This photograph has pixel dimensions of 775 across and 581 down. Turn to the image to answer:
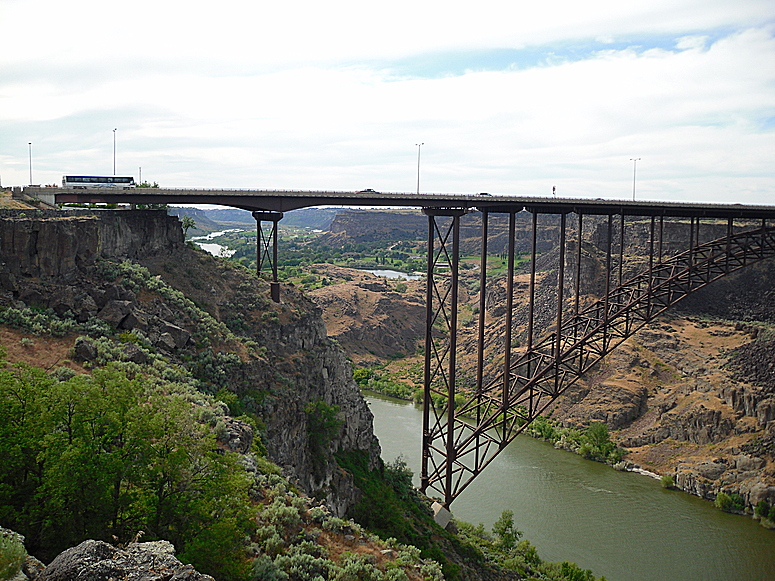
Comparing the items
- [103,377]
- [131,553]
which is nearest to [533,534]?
[103,377]

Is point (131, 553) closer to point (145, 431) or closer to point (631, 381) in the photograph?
point (145, 431)

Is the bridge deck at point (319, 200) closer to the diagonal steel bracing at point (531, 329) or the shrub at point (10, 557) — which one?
the diagonal steel bracing at point (531, 329)

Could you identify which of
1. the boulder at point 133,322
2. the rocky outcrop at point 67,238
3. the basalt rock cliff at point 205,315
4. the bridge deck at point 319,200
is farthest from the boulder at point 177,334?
the bridge deck at point 319,200

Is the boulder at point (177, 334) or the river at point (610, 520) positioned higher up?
the boulder at point (177, 334)

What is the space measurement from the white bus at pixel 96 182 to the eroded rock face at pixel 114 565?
2079 centimetres

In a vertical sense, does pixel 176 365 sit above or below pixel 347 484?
above

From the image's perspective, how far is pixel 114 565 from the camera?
25.6 feet

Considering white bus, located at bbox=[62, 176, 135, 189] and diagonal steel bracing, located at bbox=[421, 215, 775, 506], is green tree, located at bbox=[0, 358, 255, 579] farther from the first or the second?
white bus, located at bbox=[62, 176, 135, 189]

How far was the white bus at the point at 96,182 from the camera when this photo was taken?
85.5ft

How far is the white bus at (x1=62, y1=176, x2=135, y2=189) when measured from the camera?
26.1m

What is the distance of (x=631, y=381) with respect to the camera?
41781 mm

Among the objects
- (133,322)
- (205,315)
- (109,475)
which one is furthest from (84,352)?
(109,475)

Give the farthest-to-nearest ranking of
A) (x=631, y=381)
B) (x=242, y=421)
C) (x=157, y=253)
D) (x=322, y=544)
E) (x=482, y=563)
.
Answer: (x=631, y=381), (x=157, y=253), (x=482, y=563), (x=242, y=421), (x=322, y=544)

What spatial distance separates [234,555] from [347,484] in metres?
11.5
